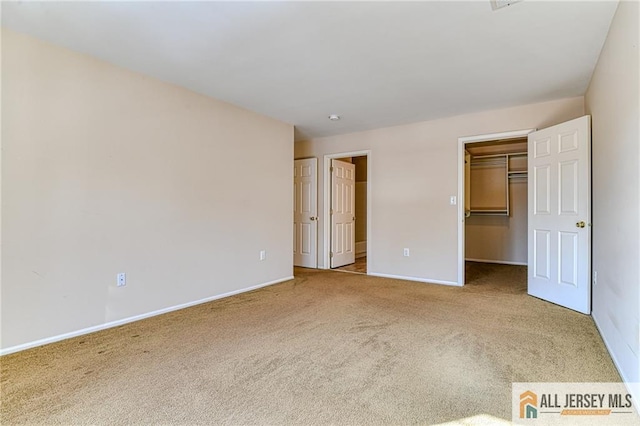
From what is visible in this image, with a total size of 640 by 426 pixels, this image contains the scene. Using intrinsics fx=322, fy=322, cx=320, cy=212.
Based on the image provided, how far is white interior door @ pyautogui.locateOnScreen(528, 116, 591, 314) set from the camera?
3.14m

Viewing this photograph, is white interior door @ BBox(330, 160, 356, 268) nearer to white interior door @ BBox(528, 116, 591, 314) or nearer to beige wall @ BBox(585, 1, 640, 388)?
white interior door @ BBox(528, 116, 591, 314)

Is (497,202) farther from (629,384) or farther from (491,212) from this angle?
(629,384)

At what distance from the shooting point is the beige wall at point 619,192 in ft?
5.74

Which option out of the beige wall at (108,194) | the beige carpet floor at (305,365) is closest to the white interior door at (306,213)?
the beige wall at (108,194)

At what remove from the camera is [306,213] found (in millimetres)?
5656

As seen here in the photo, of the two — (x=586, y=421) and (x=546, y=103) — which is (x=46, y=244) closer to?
(x=586, y=421)

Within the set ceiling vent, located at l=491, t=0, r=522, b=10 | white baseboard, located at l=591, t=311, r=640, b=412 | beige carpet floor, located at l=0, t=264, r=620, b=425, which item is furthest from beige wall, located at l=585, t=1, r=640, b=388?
ceiling vent, located at l=491, t=0, r=522, b=10

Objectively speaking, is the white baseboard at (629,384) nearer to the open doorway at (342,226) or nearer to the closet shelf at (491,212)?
the open doorway at (342,226)

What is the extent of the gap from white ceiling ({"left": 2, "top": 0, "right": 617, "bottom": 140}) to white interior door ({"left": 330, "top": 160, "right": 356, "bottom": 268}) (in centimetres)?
215

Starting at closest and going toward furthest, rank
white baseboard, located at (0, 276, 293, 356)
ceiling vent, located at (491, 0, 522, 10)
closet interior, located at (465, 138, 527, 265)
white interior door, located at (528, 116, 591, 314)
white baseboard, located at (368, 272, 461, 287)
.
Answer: ceiling vent, located at (491, 0, 522, 10), white baseboard, located at (0, 276, 293, 356), white interior door, located at (528, 116, 591, 314), white baseboard, located at (368, 272, 461, 287), closet interior, located at (465, 138, 527, 265)

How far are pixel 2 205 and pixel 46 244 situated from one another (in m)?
0.38

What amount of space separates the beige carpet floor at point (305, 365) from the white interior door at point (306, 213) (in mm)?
2282

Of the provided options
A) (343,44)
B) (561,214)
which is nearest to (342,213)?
(561,214)

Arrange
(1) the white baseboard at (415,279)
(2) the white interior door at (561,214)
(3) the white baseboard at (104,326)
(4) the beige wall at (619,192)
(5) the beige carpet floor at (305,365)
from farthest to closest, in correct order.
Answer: (1) the white baseboard at (415,279), (2) the white interior door at (561,214), (3) the white baseboard at (104,326), (4) the beige wall at (619,192), (5) the beige carpet floor at (305,365)
